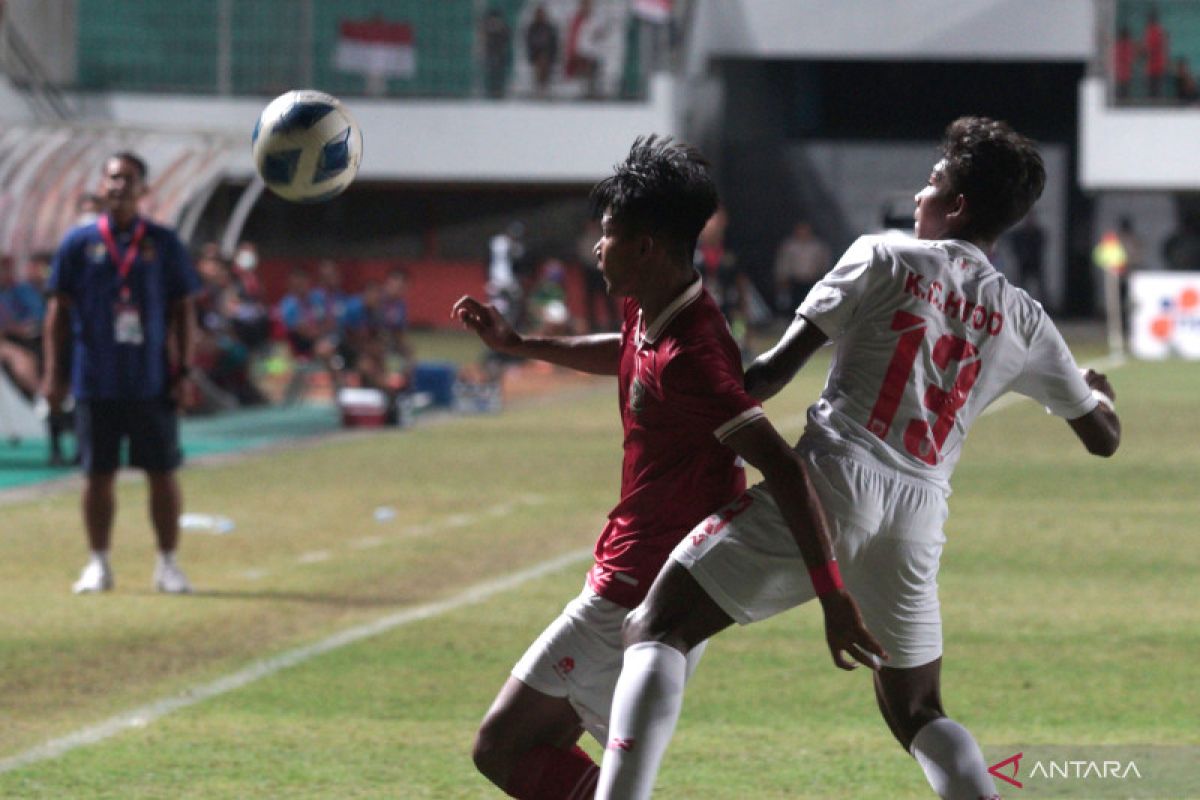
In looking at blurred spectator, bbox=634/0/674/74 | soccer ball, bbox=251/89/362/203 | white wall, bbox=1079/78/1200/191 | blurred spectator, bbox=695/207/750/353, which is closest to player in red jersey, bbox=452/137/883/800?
soccer ball, bbox=251/89/362/203

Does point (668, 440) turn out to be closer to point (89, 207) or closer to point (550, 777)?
point (550, 777)

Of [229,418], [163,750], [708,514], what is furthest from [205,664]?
[229,418]

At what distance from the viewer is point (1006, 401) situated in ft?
85.1

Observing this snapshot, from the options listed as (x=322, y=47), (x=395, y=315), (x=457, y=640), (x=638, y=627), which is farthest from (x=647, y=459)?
(x=322, y=47)

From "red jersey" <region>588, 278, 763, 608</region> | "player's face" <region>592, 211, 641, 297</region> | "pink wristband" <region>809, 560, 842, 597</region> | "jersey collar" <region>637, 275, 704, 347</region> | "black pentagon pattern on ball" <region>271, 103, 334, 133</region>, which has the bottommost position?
"pink wristband" <region>809, 560, 842, 597</region>

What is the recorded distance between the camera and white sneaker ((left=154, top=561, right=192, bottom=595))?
1116cm

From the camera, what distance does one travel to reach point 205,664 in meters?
9.09

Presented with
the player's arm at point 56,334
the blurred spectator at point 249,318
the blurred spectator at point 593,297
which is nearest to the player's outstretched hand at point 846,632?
the player's arm at point 56,334

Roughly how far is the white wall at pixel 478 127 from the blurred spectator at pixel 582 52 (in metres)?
0.60

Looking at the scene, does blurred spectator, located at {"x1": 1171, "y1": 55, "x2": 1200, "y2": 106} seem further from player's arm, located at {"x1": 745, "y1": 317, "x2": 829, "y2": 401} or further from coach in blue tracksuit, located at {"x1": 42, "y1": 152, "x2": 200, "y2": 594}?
player's arm, located at {"x1": 745, "y1": 317, "x2": 829, "y2": 401}

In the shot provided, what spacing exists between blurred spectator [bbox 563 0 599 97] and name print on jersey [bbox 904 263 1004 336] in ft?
123

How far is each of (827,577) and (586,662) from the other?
2.44 ft

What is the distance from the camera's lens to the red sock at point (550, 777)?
5.31 m

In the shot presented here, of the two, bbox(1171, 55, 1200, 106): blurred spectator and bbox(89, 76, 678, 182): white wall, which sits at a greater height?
bbox(1171, 55, 1200, 106): blurred spectator
